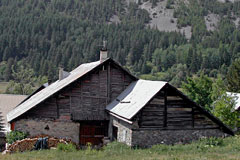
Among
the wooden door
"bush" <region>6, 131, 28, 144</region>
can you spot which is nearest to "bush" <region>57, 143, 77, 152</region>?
"bush" <region>6, 131, 28, 144</region>

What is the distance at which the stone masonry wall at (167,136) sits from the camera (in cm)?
1986

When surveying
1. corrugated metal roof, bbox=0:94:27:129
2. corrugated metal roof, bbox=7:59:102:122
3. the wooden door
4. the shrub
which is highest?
corrugated metal roof, bbox=7:59:102:122

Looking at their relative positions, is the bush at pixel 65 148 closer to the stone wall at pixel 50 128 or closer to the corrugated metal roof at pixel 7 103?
the stone wall at pixel 50 128

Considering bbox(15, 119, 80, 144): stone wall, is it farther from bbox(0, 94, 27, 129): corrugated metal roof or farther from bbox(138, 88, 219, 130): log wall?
bbox(0, 94, 27, 129): corrugated metal roof

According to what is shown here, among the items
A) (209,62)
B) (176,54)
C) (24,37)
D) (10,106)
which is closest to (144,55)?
(176,54)

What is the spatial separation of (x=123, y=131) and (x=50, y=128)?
212 inches

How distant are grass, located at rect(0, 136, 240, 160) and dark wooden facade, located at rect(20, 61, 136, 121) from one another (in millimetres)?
4569

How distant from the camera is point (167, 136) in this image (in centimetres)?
2062

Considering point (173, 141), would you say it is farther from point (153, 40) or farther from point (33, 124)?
point (153, 40)

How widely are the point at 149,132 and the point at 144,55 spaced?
154948 mm

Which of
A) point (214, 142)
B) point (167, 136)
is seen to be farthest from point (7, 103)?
point (214, 142)

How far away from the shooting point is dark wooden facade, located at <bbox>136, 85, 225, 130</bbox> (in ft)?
66.4

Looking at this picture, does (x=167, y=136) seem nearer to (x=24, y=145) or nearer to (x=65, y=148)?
(x=65, y=148)

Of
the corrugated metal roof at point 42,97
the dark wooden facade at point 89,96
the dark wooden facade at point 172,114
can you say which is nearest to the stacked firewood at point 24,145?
the corrugated metal roof at point 42,97
